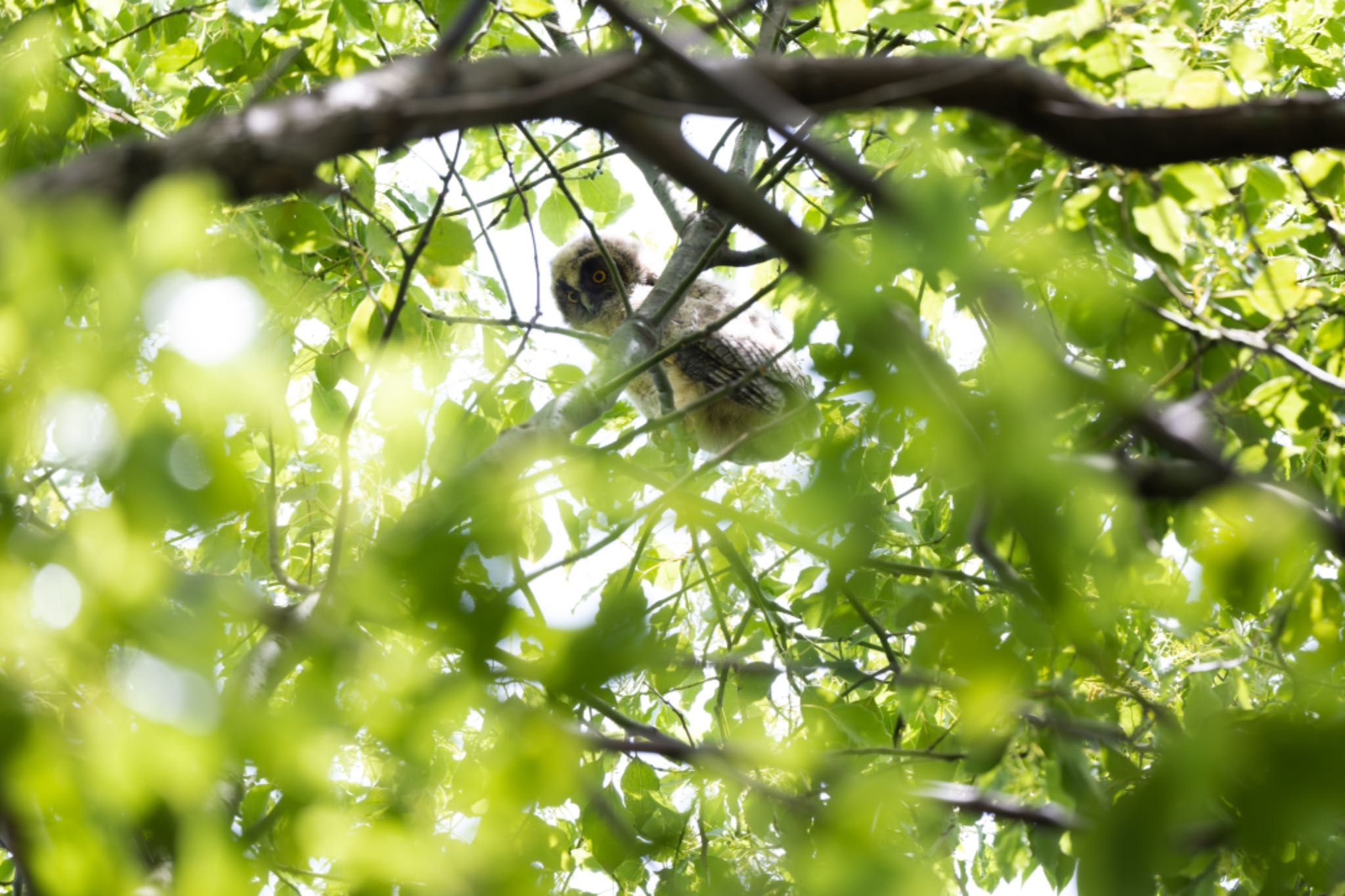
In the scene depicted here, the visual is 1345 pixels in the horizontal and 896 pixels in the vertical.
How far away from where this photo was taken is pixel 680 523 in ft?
3.60

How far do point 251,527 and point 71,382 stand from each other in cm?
168

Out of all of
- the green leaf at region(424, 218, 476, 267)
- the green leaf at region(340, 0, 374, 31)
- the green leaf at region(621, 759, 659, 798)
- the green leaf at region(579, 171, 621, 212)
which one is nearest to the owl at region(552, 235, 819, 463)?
the green leaf at region(579, 171, 621, 212)

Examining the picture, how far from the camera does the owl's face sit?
188 inches

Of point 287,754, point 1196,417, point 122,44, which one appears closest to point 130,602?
point 287,754

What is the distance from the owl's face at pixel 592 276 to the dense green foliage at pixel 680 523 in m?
1.86

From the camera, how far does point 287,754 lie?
0.55m

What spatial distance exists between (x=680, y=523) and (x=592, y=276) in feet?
12.9

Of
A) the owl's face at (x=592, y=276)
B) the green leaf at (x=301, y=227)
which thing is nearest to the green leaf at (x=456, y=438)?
the green leaf at (x=301, y=227)

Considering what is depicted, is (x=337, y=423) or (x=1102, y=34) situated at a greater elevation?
(x=337, y=423)

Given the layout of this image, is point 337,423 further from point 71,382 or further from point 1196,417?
point 1196,417

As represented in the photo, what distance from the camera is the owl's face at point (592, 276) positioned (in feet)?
15.6

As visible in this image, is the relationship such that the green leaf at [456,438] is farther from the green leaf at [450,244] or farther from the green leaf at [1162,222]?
the green leaf at [1162,222]

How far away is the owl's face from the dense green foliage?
1858 millimetres

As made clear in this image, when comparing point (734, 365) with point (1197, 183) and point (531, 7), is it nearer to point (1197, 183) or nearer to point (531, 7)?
point (531, 7)
